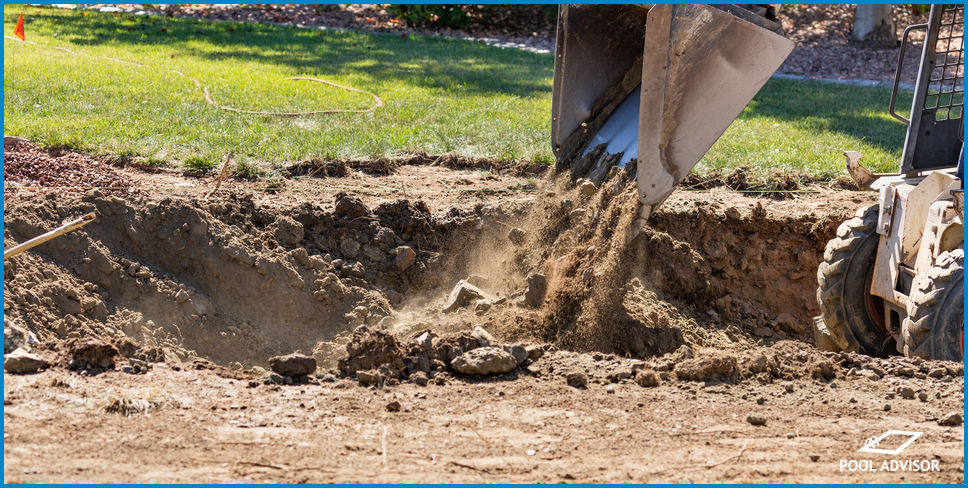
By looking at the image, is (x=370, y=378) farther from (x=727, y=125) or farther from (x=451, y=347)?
(x=727, y=125)

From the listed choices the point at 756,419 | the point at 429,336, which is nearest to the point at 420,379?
the point at 429,336

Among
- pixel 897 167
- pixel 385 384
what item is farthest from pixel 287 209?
pixel 897 167

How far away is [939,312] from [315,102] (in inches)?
294

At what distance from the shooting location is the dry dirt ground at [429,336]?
3637 millimetres

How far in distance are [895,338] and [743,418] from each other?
6.63 ft

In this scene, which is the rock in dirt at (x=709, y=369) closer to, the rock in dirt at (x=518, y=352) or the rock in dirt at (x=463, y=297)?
the rock in dirt at (x=518, y=352)

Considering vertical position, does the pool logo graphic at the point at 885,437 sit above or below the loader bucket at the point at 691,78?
below

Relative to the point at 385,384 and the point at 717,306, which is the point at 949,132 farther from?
the point at 385,384

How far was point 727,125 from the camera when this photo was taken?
515 centimetres

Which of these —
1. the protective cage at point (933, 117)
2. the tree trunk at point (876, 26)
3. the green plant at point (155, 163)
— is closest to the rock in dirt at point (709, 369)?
the protective cage at point (933, 117)

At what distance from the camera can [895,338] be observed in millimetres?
5562

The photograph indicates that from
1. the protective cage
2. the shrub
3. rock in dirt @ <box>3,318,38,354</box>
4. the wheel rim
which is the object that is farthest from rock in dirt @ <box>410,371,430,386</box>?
the shrub

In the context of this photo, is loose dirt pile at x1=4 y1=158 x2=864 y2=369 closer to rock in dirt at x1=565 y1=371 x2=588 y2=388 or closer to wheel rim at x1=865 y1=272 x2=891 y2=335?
wheel rim at x1=865 y1=272 x2=891 y2=335

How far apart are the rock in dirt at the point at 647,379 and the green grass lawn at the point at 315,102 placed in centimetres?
404
